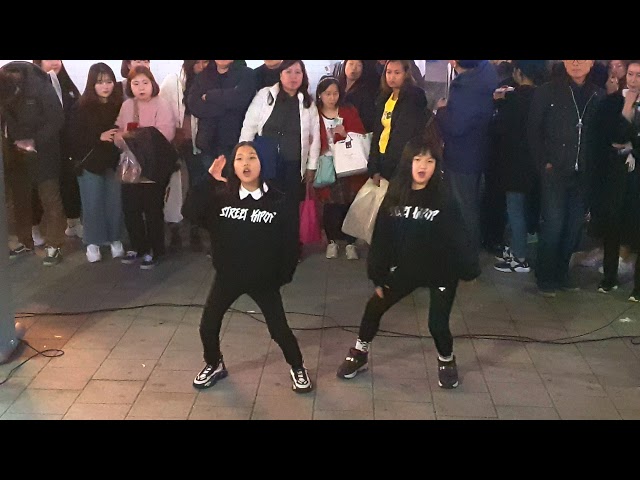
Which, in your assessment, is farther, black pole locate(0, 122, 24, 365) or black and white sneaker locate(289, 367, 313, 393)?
black pole locate(0, 122, 24, 365)

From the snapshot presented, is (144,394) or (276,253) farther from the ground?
(276,253)

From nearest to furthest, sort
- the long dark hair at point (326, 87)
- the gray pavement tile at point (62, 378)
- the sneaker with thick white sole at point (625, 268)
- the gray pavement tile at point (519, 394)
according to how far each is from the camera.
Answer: the gray pavement tile at point (519, 394)
the gray pavement tile at point (62, 378)
the long dark hair at point (326, 87)
the sneaker with thick white sole at point (625, 268)

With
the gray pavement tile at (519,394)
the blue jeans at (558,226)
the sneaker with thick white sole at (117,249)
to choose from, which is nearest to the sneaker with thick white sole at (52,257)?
the sneaker with thick white sole at (117,249)

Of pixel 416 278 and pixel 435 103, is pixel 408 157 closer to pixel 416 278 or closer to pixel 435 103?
pixel 416 278

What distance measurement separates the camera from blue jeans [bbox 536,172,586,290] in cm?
556

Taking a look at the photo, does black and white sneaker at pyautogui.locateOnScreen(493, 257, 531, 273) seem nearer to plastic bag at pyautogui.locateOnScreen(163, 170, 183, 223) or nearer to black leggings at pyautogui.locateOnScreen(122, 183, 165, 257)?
plastic bag at pyautogui.locateOnScreen(163, 170, 183, 223)

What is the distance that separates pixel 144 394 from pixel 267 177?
4.72 ft

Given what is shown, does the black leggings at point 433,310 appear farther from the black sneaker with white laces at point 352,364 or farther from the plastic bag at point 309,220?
the plastic bag at point 309,220

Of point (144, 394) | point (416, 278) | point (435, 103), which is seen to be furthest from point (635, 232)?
point (144, 394)

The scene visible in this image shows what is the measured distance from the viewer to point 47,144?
5914mm

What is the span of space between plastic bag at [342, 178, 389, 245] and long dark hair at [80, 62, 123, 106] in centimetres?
228

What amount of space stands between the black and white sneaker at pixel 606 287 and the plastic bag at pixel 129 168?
389cm

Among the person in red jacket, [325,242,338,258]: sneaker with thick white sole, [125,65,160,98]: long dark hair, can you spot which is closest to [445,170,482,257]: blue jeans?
the person in red jacket

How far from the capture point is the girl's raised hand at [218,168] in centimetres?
393
